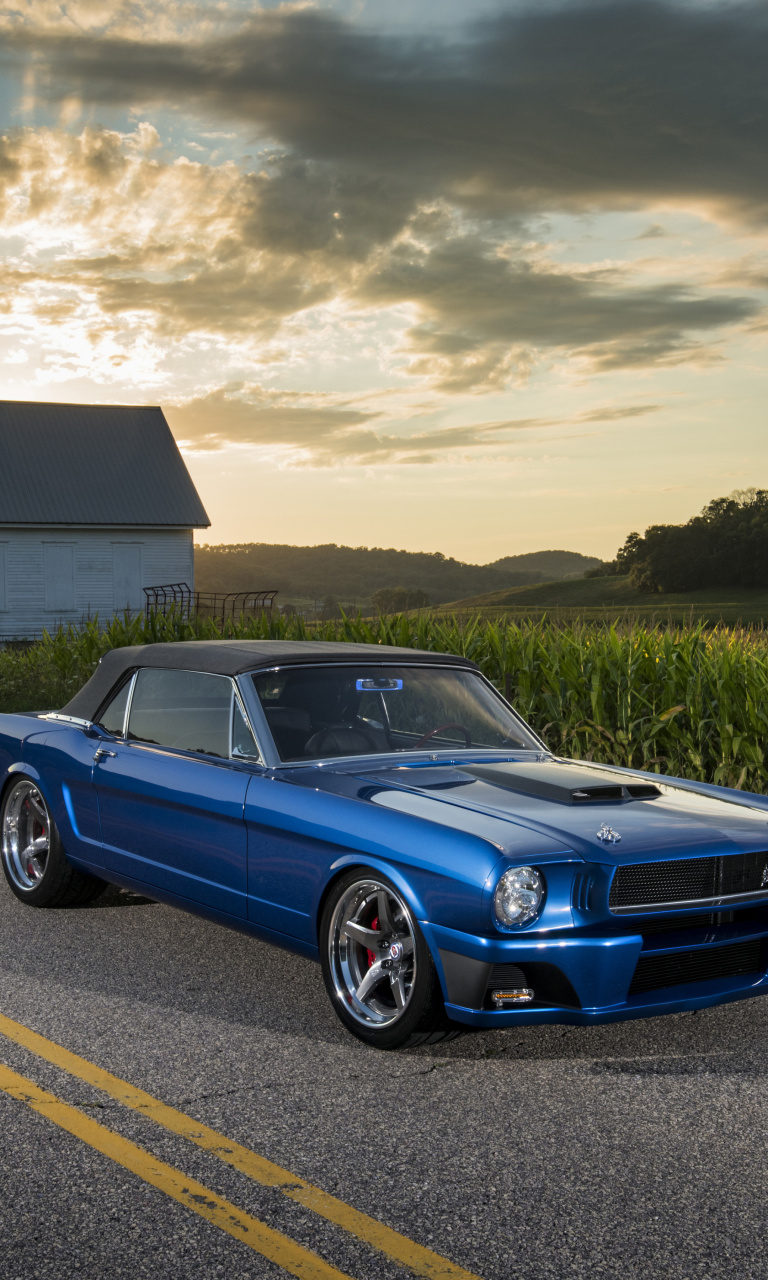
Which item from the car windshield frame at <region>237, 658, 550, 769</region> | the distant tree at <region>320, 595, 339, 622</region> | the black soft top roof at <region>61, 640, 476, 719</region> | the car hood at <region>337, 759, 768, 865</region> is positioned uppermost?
the distant tree at <region>320, 595, 339, 622</region>

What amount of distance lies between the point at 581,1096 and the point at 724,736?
250 inches

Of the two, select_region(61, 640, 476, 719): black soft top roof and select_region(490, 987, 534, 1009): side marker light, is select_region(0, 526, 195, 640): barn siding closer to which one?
select_region(61, 640, 476, 719): black soft top roof

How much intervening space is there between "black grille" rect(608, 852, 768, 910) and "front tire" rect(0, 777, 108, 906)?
10.9ft

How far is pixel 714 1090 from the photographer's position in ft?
13.6

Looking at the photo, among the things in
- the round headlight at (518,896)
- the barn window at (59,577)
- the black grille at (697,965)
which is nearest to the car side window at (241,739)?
the round headlight at (518,896)

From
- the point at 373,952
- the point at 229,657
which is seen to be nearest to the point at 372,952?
the point at 373,952

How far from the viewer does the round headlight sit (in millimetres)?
4051

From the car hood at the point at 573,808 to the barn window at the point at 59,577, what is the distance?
3430 centimetres

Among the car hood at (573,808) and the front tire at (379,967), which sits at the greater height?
the car hood at (573,808)

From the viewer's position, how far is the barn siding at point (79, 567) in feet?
123

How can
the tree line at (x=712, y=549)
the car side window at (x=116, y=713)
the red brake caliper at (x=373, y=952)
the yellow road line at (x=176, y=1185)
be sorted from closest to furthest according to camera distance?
the yellow road line at (x=176, y=1185) → the red brake caliper at (x=373, y=952) → the car side window at (x=116, y=713) → the tree line at (x=712, y=549)

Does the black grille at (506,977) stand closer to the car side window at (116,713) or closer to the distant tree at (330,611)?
the car side window at (116,713)

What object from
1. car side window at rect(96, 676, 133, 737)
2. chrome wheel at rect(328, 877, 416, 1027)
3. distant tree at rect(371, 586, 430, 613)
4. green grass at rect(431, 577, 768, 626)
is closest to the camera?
chrome wheel at rect(328, 877, 416, 1027)

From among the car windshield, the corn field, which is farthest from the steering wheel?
the corn field
